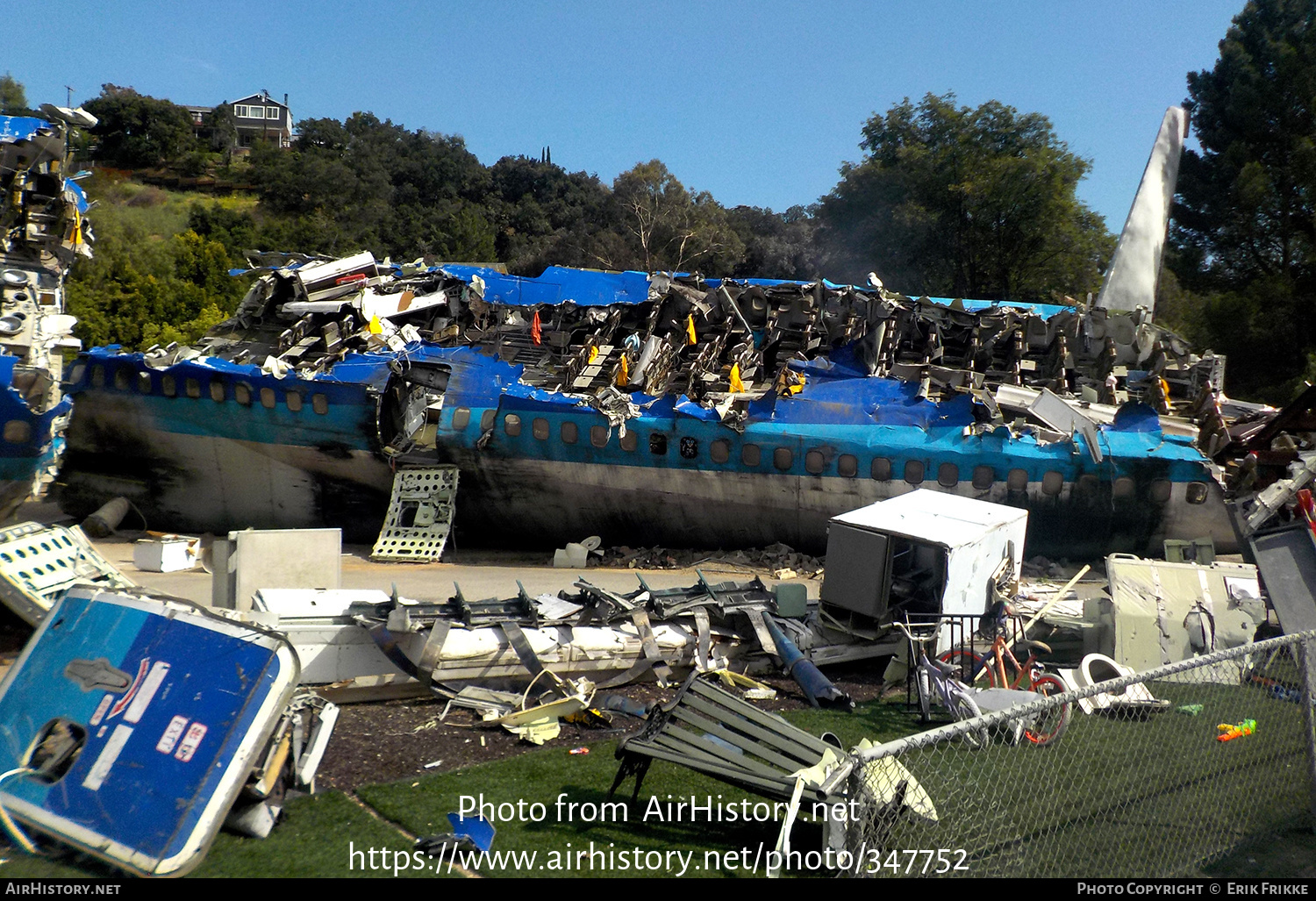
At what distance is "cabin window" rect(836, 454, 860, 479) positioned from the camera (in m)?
20.5

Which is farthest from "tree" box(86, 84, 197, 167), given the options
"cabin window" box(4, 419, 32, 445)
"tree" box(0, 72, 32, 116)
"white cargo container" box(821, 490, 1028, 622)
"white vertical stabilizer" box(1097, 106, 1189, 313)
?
"white cargo container" box(821, 490, 1028, 622)

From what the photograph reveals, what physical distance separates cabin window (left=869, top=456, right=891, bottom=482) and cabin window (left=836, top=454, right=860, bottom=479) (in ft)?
1.09

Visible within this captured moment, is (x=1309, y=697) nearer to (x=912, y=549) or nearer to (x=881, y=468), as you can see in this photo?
(x=912, y=549)

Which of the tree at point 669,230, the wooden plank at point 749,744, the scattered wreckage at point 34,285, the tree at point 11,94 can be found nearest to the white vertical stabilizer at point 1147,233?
the wooden plank at point 749,744

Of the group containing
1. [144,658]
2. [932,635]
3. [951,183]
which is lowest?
[932,635]

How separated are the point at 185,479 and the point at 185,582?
667 cm

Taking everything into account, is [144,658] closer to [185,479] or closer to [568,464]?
[568,464]

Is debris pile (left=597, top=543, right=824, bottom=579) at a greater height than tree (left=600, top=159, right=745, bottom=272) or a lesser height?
lesser

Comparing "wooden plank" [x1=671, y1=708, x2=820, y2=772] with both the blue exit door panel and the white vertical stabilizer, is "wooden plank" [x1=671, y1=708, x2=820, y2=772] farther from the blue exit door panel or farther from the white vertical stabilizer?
the white vertical stabilizer

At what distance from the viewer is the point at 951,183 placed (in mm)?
56812

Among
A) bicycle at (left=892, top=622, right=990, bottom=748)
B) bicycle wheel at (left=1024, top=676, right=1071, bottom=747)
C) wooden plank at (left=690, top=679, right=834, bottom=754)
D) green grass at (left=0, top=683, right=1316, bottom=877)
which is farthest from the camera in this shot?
bicycle at (left=892, top=622, right=990, bottom=748)

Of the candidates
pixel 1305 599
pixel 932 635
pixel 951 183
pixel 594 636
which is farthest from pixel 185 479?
pixel 951 183

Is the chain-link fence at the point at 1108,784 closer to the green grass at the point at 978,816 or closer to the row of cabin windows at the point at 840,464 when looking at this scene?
the green grass at the point at 978,816

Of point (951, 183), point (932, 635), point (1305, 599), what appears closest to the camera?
point (1305, 599)
